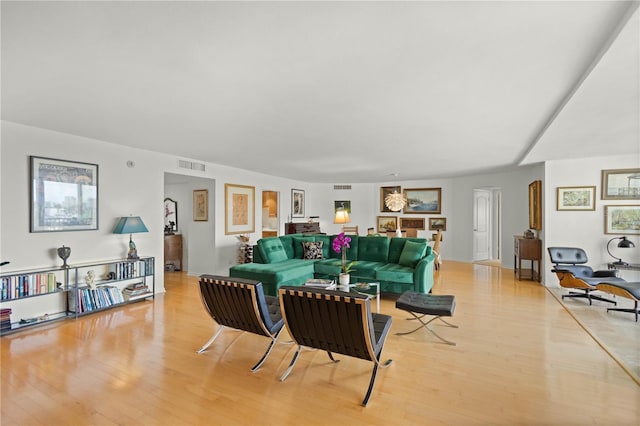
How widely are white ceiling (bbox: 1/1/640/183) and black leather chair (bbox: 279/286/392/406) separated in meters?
1.80

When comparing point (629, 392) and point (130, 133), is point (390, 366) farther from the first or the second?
point (130, 133)

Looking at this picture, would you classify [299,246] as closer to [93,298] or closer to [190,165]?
[190,165]

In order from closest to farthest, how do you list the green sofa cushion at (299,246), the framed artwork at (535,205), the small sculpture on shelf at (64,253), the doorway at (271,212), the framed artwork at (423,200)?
the small sculpture on shelf at (64,253) → the green sofa cushion at (299,246) → the framed artwork at (535,205) → the doorway at (271,212) → the framed artwork at (423,200)

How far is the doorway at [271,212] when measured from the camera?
9500 millimetres

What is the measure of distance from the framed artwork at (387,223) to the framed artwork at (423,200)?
54 centimetres

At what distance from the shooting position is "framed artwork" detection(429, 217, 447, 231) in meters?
10.1

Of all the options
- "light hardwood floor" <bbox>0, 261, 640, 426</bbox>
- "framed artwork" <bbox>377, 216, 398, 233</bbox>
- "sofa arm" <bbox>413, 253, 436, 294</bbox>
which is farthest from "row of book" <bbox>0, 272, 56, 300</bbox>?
"framed artwork" <bbox>377, 216, 398, 233</bbox>

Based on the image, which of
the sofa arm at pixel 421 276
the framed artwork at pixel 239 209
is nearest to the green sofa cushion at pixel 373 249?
the sofa arm at pixel 421 276

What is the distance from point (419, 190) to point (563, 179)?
4557 millimetres

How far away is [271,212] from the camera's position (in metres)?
9.84

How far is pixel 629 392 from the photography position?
2488mm

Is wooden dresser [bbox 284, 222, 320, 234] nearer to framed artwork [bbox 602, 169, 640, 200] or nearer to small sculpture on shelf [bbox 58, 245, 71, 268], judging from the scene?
small sculpture on shelf [bbox 58, 245, 71, 268]

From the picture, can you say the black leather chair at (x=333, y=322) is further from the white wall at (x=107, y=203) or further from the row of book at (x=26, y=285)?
the white wall at (x=107, y=203)

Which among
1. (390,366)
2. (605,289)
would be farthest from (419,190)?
(390,366)
